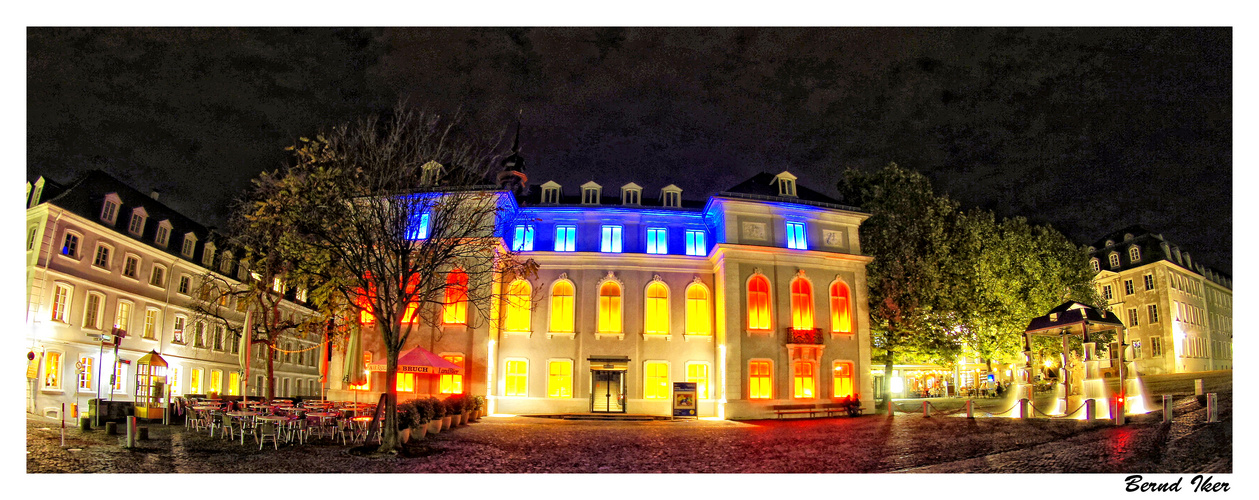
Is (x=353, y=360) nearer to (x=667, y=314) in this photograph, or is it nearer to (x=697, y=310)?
(x=667, y=314)

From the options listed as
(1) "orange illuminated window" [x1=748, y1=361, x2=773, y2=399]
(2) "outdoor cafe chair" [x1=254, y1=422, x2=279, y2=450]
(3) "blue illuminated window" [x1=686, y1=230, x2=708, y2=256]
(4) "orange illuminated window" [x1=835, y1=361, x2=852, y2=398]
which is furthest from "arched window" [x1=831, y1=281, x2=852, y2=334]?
(2) "outdoor cafe chair" [x1=254, y1=422, x2=279, y2=450]

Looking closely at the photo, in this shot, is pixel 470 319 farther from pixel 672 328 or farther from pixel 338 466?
pixel 338 466

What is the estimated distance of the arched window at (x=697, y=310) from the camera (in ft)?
100.0

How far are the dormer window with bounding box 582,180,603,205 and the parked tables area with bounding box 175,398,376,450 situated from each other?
14387 mm

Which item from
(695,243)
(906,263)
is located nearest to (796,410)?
(695,243)

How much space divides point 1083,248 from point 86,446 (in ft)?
138

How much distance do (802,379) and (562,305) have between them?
35.1 feet

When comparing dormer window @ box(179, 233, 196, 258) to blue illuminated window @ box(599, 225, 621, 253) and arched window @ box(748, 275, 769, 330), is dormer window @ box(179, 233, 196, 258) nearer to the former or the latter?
blue illuminated window @ box(599, 225, 621, 253)

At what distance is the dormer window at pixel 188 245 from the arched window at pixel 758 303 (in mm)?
28564

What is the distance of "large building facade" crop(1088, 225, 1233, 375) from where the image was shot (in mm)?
33344

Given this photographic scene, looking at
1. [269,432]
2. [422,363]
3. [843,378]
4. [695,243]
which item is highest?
[695,243]

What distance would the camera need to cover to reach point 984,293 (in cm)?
3116

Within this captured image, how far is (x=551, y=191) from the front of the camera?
3170cm

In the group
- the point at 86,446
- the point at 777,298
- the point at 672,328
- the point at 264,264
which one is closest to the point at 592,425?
the point at 672,328
